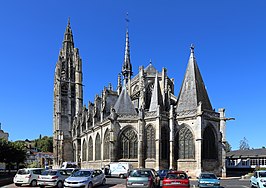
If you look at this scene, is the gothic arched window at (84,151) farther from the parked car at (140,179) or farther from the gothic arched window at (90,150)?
the parked car at (140,179)

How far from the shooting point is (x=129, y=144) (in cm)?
4453

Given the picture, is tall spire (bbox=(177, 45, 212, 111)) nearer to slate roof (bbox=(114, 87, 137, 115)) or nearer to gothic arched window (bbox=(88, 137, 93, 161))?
slate roof (bbox=(114, 87, 137, 115))

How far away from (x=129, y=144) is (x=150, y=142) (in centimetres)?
331

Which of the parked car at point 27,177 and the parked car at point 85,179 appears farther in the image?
the parked car at point 27,177

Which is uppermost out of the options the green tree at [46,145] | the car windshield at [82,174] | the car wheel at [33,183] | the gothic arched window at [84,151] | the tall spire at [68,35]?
the tall spire at [68,35]

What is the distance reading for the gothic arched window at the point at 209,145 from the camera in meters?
40.5

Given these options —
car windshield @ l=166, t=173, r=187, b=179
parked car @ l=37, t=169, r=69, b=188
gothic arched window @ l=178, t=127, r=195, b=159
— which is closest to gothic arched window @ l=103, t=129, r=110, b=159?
gothic arched window @ l=178, t=127, r=195, b=159

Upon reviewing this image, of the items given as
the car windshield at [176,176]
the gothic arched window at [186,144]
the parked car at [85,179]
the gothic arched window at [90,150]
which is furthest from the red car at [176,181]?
the gothic arched window at [90,150]

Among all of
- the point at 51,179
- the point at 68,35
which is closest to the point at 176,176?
the point at 51,179

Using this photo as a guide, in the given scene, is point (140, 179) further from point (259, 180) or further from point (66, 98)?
point (66, 98)

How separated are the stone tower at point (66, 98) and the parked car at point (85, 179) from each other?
56.1 metres

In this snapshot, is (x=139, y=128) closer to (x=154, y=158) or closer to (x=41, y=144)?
(x=154, y=158)

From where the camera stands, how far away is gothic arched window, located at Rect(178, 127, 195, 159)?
40.5 meters

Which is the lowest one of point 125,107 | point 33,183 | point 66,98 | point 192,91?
point 33,183
